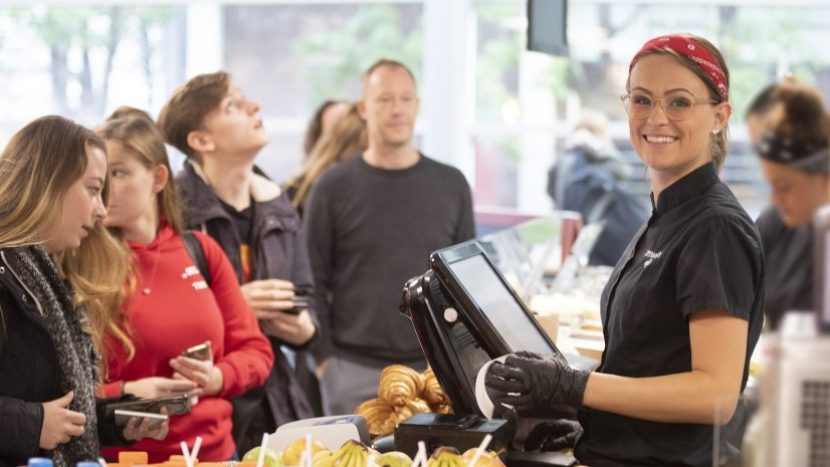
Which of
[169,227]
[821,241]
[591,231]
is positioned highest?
[821,241]

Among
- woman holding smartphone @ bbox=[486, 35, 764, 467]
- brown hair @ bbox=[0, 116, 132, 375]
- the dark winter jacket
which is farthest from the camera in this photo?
the dark winter jacket

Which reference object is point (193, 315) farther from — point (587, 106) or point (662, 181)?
point (587, 106)

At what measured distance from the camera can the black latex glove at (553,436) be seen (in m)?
2.52

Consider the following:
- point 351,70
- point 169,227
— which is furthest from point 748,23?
point 169,227

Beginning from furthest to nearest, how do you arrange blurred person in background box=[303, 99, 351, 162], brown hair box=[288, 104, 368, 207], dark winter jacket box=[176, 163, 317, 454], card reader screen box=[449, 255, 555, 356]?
blurred person in background box=[303, 99, 351, 162] < brown hair box=[288, 104, 368, 207] < dark winter jacket box=[176, 163, 317, 454] < card reader screen box=[449, 255, 555, 356]

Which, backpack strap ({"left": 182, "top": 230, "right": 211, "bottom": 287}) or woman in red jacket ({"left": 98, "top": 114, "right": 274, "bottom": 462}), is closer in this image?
woman in red jacket ({"left": 98, "top": 114, "right": 274, "bottom": 462})

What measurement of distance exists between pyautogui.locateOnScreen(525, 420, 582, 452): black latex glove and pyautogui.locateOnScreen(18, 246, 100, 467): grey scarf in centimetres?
105

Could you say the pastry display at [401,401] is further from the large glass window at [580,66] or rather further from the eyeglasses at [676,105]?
the large glass window at [580,66]

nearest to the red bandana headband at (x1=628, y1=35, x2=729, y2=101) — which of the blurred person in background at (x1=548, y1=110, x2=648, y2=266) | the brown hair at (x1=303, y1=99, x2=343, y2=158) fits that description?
the brown hair at (x1=303, y1=99, x2=343, y2=158)

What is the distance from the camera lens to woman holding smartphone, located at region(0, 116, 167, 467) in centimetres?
259

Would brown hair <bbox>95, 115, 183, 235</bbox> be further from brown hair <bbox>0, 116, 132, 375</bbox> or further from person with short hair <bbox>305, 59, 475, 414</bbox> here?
person with short hair <bbox>305, 59, 475, 414</bbox>

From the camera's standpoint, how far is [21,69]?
9.10m

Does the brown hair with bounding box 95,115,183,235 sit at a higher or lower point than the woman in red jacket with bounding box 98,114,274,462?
higher

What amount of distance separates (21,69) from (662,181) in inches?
303
